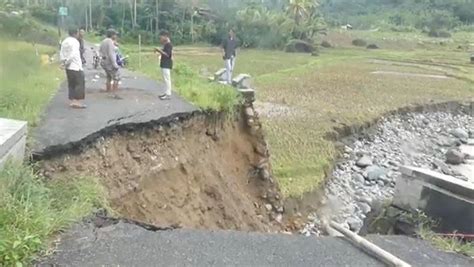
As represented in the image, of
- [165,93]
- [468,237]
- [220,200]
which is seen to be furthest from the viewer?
[165,93]

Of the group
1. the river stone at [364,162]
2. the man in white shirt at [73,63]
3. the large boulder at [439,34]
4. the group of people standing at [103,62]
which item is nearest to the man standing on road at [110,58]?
the group of people standing at [103,62]

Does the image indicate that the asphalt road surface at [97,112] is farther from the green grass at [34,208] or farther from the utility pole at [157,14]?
the utility pole at [157,14]

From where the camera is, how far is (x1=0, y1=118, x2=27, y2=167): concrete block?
5.42 metres

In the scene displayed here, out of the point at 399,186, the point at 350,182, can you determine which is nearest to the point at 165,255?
the point at 399,186

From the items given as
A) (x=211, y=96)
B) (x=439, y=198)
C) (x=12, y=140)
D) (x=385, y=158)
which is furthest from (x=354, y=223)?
(x=12, y=140)

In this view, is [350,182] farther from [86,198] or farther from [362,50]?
[362,50]

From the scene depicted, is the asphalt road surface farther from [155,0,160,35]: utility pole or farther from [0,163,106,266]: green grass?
[155,0,160,35]: utility pole

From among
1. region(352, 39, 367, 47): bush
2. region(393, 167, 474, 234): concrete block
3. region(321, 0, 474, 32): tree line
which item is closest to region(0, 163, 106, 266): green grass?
region(393, 167, 474, 234): concrete block

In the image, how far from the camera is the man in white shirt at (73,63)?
889cm

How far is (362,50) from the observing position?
56812mm

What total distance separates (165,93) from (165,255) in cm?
718

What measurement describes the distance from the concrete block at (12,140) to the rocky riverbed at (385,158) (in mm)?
6729

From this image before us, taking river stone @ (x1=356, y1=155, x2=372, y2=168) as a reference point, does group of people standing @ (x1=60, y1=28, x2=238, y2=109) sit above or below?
above

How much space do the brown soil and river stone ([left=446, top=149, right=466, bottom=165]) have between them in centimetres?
1150
